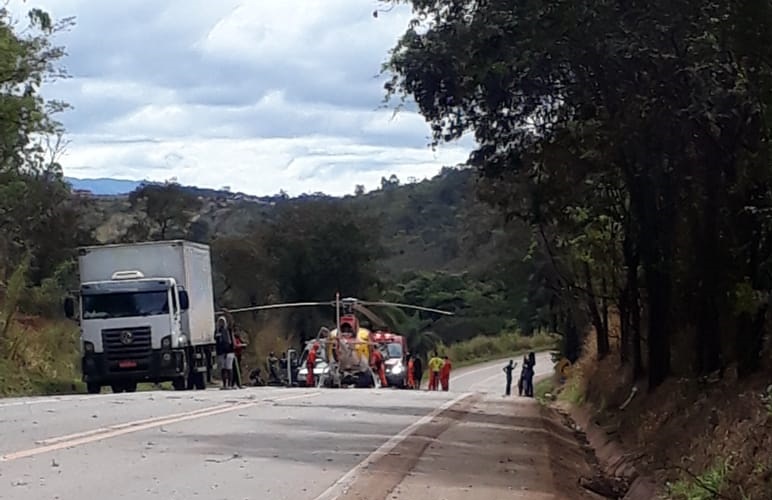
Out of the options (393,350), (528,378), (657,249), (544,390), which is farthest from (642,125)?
(393,350)

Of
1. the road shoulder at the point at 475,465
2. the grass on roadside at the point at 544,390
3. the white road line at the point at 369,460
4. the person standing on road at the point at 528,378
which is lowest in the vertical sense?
the grass on roadside at the point at 544,390

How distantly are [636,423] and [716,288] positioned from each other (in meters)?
3.35

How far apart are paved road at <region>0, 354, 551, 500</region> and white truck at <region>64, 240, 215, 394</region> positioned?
9004 millimetres

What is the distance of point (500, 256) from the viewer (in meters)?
61.5

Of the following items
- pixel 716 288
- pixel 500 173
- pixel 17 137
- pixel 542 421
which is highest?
pixel 17 137

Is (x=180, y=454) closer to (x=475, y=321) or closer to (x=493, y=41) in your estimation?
(x=493, y=41)

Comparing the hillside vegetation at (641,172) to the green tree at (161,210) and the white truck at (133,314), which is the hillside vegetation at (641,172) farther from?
the green tree at (161,210)

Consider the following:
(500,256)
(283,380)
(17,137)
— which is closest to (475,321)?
(500,256)

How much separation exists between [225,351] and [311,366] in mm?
8260

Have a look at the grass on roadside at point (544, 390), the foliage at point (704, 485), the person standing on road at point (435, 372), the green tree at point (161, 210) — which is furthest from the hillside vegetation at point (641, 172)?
the green tree at point (161, 210)

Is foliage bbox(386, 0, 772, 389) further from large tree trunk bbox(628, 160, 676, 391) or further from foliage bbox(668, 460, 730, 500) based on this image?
foliage bbox(668, 460, 730, 500)

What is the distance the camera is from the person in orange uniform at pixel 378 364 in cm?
4664

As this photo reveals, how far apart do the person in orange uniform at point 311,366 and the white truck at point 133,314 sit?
10.3m

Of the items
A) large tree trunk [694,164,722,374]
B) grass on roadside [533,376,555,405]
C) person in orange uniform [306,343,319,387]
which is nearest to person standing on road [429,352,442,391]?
grass on roadside [533,376,555,405]
